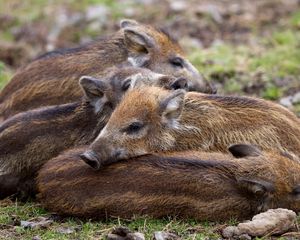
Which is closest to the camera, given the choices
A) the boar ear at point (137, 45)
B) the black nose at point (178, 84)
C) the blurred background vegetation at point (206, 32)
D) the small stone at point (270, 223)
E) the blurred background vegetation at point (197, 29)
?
the small stone at point (270, 223)

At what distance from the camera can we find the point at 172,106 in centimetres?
803

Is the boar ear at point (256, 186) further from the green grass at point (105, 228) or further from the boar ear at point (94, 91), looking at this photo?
the boar ear at point (94, 91)

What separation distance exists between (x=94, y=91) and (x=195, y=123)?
3.25 feet

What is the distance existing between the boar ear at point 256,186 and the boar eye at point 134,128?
1.10m

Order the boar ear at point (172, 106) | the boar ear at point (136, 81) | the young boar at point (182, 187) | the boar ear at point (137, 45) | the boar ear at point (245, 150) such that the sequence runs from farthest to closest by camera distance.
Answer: the boar ear at point (137, 45)
the boar ear at point (136, 81)
the boar ear at point (172, 106)
the boar ear at point (245, 150)
the young boar at point (182, 187)

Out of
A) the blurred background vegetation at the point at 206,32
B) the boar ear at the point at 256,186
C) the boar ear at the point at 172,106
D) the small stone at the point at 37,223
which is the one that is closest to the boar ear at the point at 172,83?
the boar ear at the point at 172,106

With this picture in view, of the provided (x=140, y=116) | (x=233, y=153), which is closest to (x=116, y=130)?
(x=140, y=116)

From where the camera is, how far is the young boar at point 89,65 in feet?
31.6

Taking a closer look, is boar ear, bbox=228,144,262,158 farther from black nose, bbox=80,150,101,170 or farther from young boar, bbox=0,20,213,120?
young boar, bbox=0,20,213,120

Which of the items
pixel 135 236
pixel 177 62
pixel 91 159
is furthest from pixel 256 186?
pixel 177 62

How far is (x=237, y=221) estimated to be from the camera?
23.8 ft

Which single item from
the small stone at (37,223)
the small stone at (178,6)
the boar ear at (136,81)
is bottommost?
the small stone at (178,6)

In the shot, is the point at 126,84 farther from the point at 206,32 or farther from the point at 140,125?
the point at 206,32

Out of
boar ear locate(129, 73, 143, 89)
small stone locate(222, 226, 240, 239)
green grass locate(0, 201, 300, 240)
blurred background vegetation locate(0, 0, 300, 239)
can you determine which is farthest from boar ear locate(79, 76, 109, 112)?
blurred background vegetation locate(0, 0, 300, 239)
